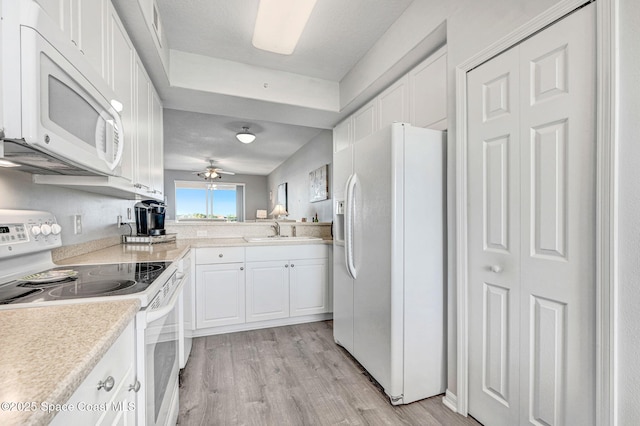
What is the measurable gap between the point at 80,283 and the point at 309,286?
7.45 ft

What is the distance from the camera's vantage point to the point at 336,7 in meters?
2.11

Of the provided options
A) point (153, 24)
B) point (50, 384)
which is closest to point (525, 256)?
point (50, 384)

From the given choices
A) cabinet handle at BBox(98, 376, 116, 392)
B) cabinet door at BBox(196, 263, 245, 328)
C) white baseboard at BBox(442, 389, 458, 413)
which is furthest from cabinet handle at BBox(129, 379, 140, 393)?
cabinet door at BBox(196, 263, 245, 328)

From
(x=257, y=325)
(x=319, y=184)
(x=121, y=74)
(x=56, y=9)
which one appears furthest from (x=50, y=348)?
(x=319, y=184)

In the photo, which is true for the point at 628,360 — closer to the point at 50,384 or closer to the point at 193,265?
the point at 50,384

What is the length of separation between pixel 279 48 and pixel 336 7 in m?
0.50

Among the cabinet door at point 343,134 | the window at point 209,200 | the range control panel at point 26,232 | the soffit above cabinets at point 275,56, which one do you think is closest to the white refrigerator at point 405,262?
the soffit above cabinets at point 275,56

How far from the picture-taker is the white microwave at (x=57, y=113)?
0.73 meters

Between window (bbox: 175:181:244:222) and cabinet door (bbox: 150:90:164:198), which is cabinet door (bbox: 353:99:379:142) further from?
window (bbox: 175:181:244:222)

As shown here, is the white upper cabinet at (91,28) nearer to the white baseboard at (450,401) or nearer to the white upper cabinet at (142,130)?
Result: the white upper cabinet at (142,130)

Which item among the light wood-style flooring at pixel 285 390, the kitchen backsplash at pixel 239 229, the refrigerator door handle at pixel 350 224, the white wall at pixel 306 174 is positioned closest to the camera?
the light wood-style flooring at pixel 285 390

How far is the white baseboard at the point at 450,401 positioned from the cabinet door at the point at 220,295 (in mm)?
1874

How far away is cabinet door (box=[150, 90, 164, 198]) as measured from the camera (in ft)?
8.07

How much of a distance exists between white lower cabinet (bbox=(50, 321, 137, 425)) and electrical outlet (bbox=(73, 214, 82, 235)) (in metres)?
1.19
